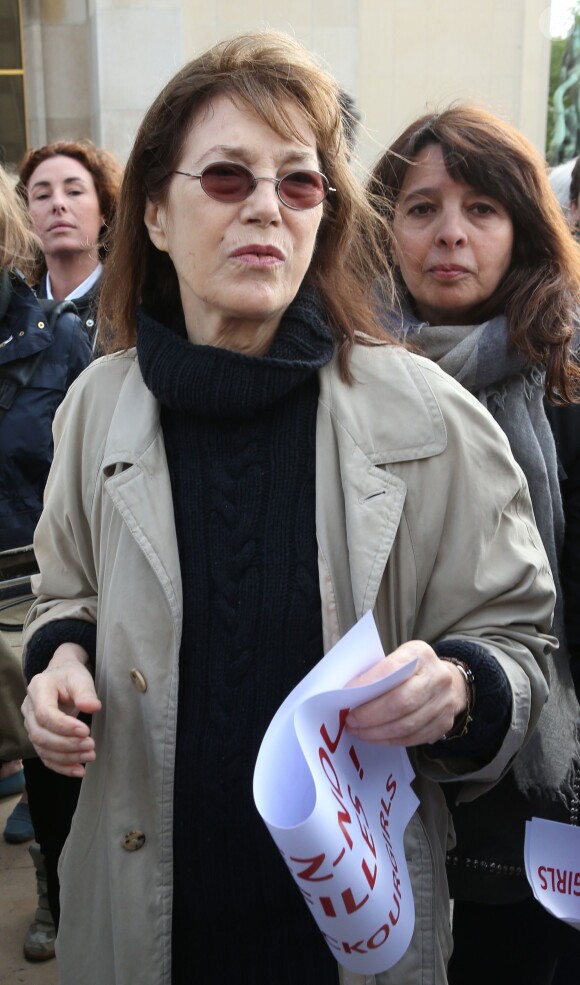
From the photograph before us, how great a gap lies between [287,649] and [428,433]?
399 mm

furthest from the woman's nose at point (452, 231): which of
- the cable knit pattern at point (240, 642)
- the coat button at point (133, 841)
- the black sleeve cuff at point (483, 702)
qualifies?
the coat button at point (133, 841)

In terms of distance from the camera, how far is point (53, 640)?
1.68 m

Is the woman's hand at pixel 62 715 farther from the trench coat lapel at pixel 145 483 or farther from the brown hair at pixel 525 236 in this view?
the brown hair at pixel 525 236

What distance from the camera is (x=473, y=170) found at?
6.85 ft

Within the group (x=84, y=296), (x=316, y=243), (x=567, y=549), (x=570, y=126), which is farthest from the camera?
(x=570, y=126)

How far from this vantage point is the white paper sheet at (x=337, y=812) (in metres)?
1.19

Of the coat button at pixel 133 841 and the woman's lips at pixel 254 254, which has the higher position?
the woman's lips at pixel 254 254

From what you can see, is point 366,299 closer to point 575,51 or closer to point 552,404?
point 552,404

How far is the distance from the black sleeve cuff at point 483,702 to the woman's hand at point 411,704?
0.06 m

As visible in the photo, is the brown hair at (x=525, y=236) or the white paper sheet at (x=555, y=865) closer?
the white paper sheet at (x=555, y=865)

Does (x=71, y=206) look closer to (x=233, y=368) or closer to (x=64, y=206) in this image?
(x=64, y=206)

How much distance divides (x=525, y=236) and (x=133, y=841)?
1.44 meters

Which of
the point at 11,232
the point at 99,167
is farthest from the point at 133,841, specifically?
the point at 99,167

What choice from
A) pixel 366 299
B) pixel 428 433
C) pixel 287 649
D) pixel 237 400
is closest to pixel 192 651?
pixel 287 649
